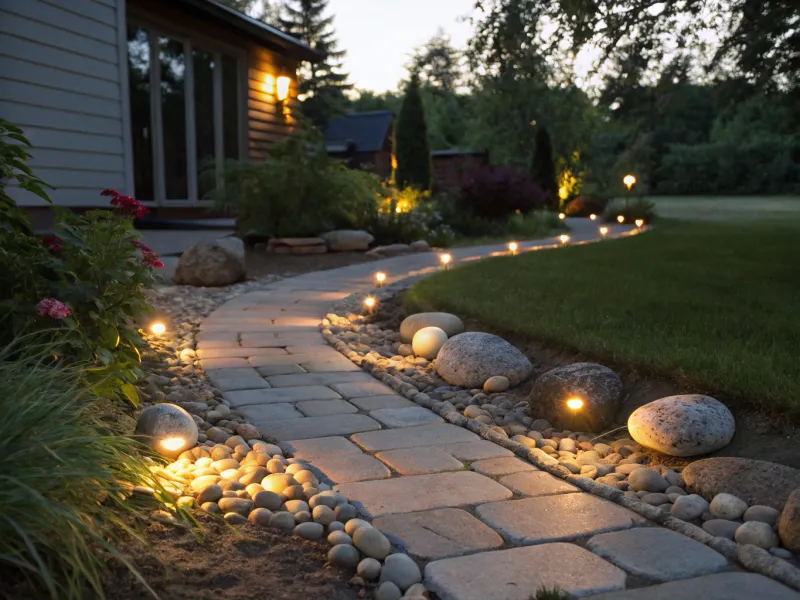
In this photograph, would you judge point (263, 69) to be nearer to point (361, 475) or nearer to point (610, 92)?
point (610, 92)

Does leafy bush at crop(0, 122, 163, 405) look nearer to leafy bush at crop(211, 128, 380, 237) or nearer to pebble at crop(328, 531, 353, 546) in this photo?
pebble at crop(328, 531, 353, 546)

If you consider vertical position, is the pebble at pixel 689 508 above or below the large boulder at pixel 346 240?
below

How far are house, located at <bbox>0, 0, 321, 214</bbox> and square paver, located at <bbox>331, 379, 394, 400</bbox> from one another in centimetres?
401

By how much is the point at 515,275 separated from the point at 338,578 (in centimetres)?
493

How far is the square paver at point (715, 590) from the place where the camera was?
193 cm

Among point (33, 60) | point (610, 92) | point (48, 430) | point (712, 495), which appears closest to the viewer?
point (48, 430)

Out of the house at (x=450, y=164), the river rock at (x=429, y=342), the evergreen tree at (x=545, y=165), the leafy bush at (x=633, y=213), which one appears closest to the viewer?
the river rock at (x=429, y=342)

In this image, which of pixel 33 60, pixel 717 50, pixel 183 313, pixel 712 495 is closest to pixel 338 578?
pixel 712 495

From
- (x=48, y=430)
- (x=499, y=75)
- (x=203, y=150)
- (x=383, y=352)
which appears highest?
(x=499, y=75)

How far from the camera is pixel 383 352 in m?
5.08

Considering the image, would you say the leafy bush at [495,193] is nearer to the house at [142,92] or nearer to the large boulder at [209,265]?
the house at [142,92]

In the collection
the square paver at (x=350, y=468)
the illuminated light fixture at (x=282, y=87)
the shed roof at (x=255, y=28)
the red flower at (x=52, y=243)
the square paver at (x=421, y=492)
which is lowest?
the square paver at (x=350, y=468)

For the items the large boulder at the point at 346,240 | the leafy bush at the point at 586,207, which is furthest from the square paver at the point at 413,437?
the leafy bush at the point at 586,207

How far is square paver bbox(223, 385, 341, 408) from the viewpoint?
12.4ft
